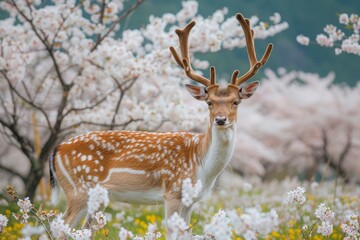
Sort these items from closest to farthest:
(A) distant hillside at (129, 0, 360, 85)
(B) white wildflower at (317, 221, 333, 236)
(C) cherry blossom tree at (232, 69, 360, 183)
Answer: (B) white wildflower at (317, 221, 333, 236), (C) cherry blossom tree at (232, 69, 360, 183), (A) distant hillside at (129, 0, 360, 85)

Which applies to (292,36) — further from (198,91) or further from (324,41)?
(198,91)

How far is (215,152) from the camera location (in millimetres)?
4414

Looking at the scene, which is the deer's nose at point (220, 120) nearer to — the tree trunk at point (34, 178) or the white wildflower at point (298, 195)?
the white wildflower at point (298, 195)

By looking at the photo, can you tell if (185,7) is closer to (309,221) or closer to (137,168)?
(309,221)

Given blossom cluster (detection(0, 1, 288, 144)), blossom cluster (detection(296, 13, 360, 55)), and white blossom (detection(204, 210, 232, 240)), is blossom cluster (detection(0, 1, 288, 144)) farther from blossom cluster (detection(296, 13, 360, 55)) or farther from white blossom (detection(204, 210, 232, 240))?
white blossom (detection(204, 210, 232, 240))

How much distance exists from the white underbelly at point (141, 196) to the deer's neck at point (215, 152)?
16.0 inches

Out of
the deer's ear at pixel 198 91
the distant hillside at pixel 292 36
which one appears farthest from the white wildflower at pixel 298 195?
the distant hillside at pixel 292 36

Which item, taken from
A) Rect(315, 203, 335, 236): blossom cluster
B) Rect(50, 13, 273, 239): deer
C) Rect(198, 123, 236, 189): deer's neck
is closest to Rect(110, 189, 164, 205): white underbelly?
Rect(50, 13, 273, 239): deer

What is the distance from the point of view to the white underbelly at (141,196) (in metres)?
4.61

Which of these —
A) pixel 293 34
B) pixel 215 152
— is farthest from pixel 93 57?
pixel 293 34

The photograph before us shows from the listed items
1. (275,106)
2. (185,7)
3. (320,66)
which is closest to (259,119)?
(275,106)

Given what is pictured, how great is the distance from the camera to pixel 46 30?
7.87 metres

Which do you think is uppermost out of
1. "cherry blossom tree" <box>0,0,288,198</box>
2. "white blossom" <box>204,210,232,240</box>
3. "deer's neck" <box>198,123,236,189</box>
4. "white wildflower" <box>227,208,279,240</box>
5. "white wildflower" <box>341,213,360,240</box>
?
"cherry blossom tree" <box>0,0,288,198</box>

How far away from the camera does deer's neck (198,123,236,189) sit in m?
4.34
